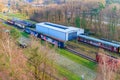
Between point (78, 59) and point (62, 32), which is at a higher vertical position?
point (62, 32)

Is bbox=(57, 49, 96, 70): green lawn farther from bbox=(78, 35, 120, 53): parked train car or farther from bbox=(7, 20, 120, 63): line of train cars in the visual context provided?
bbox=(78, 35, 120, 53): parked train car

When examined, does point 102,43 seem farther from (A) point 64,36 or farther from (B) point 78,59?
(A) point 64,36

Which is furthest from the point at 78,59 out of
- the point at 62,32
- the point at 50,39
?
the point at 50,39

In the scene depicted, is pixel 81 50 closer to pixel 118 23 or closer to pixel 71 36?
pixel 71 36

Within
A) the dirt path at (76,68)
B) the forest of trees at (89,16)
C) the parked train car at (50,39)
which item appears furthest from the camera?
the forest of trees at (89,16)

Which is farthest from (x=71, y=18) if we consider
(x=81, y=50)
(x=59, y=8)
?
(x=81, y=50)

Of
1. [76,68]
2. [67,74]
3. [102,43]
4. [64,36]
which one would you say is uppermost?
[64,36]

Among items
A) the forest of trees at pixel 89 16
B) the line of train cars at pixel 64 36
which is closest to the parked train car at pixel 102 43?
the line of train cars at pixel 64 36

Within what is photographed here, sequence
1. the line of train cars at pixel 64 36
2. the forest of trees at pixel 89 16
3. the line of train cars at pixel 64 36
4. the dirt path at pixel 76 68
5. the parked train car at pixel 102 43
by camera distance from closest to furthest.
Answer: the dirt path at pixel 76 68 < the parked train car at pixel 102 43 < the line of train cars at pixel 64 36 < the line of train cars at pixel 64 36 < the forest of trees at pixel 89 16

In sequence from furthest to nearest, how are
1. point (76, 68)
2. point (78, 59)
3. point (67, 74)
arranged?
point (78, 59)
point (76, 68)
point (67, 74)

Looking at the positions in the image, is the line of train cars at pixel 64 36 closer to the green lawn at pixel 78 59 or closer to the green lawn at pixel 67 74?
the green lawn at pixel 78 59

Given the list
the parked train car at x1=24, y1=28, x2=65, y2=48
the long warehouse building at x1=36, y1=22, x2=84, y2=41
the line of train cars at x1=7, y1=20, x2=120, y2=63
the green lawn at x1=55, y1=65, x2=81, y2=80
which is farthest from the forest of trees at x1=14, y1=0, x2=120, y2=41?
the green lawn at x1=55, y1=65, x2=81, y2=80

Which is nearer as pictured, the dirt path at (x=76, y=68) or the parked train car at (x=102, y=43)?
the dirt path at (x=76, y=68)
